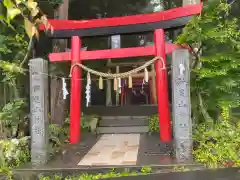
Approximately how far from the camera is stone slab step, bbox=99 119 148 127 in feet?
38.5

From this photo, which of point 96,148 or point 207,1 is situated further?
point 96,148

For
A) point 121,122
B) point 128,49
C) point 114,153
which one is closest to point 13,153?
point 114,153

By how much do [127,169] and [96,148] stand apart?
255 centimetres

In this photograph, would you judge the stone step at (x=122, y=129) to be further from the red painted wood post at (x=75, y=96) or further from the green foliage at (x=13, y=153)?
the green foliage at (x=13, y=153)

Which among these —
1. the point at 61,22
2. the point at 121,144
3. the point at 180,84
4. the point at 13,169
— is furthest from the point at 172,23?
the point at 13,169

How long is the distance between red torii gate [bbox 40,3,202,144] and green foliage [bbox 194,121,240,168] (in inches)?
63.8

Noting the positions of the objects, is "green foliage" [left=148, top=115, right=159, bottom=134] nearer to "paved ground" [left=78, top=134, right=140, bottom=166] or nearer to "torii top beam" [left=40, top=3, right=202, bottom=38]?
"paved ground" [left=78, top=134, right=140, bottom=166]

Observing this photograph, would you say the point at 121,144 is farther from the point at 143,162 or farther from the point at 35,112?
the point at 35,112

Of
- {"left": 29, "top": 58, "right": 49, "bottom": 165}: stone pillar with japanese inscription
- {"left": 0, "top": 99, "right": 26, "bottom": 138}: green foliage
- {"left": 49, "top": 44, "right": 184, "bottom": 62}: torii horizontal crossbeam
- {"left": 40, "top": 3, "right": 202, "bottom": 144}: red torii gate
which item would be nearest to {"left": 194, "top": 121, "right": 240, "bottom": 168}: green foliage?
{"left": 40, "top": 3, "right": 202, "bottom": 144}: red torii gate

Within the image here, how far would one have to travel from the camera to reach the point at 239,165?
605 centimetres

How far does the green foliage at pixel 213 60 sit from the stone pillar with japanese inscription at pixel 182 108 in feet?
3.39

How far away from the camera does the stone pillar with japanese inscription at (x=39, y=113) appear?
6832 millimetres

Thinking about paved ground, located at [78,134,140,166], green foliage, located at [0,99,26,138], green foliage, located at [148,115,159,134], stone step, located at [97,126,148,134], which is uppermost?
green foliage, located at [0,99,26,138]

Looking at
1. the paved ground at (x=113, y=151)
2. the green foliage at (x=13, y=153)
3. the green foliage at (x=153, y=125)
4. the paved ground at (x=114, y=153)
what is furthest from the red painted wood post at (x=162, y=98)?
the green foliage at (x=13, y=153)
